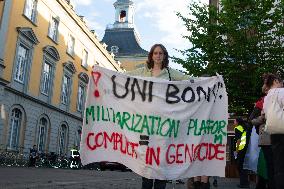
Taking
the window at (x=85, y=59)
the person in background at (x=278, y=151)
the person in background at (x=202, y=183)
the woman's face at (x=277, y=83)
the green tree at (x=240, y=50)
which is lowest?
the person in background at (x=202, y=183)

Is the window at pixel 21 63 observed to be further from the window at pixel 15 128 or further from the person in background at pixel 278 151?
the person in background at pixel 278 151

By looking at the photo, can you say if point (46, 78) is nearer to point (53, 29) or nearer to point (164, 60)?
point (53, 29)

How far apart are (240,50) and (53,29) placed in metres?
16.6

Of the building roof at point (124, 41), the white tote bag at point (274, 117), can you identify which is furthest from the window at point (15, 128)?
the building roof at point (124, 41)

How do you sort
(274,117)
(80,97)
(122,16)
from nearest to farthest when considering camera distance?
(274,117)
(80,97)
(122,16)

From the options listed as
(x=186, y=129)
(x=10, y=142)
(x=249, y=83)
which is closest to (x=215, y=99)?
(x=186, y=129)

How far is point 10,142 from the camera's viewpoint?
25312 millimetres

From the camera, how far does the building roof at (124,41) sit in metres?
69.0

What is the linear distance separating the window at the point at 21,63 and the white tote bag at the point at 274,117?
22190 mm

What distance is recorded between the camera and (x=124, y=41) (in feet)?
241

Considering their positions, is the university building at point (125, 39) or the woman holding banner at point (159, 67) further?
the university building at point (125, 39)

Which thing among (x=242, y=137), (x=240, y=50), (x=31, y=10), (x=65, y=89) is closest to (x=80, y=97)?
(x=65, y=89)

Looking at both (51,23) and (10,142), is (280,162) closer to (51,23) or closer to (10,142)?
(10,142)

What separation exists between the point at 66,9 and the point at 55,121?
880cm
